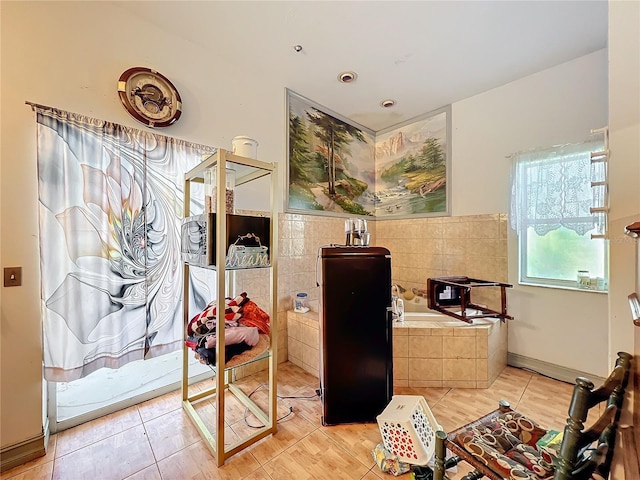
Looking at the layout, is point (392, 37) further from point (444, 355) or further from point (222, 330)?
point (444, 355)

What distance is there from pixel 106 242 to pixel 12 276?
0.45 metres

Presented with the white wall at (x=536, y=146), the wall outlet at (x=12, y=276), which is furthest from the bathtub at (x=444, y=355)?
the wall outlet at (x=12, y=276)

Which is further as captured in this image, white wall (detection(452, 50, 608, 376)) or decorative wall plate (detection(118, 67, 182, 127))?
white wall (detection(452, 50, 608, 376))

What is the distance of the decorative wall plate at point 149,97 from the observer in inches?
70.1

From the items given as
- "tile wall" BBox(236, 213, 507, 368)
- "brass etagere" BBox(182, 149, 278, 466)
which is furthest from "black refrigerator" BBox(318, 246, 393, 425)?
"tile wall" BBox(236, 213, 507, 368)

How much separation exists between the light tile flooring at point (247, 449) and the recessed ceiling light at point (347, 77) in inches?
116

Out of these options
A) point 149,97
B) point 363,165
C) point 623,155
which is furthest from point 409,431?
point 363,165

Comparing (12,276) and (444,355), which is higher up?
(12,276)

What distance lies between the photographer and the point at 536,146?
2445mm

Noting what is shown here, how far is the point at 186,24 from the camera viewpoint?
1.95 metres

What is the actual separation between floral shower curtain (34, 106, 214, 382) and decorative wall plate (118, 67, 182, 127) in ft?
0.46

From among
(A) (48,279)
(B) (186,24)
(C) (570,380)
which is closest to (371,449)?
(C) (570,380)

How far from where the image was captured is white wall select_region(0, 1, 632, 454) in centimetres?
145

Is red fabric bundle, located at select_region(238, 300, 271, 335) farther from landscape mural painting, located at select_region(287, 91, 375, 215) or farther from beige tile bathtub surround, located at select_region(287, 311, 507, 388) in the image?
landscape mural painting, located at select_region(287, 91, 375, 215)
